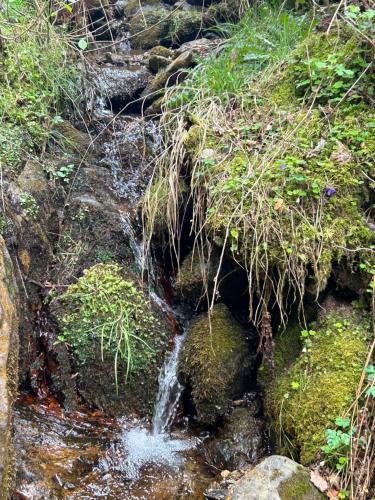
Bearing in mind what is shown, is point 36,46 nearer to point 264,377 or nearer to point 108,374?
point 108,374

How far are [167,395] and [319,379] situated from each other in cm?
120

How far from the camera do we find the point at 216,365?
2.86 m

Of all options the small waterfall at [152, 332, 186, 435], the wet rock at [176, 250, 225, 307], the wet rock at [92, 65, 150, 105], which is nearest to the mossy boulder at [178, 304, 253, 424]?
the small waterfall at [152, 332, 186, 435]

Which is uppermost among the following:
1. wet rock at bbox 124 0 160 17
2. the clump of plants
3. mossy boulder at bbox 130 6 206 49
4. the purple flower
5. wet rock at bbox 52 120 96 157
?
wet rock at bbox 124 0 160 17

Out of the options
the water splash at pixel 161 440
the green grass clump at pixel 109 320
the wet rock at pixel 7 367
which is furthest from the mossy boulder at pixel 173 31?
the wet rock at pixel 7 367

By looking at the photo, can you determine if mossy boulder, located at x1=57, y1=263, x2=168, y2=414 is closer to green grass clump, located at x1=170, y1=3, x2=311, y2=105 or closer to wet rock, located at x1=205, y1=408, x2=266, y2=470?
wet rock, located at x1=205, y1=408, x2=266, y2=470

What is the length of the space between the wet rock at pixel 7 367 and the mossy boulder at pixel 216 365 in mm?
1203

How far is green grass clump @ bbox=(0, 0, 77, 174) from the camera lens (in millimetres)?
3838

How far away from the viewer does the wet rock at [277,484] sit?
186cm

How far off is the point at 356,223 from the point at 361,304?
0.48 meters

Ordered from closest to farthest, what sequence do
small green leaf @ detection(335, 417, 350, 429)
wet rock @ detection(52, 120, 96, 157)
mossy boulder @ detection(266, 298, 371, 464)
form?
small green leaf @ detection(335, 417, 350, 429)
mossy boulder @ detection(266, 298, 371, 464)
wet rock @ detection(52, 120, 96, 157)

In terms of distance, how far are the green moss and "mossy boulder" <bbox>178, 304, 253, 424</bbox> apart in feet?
3.05

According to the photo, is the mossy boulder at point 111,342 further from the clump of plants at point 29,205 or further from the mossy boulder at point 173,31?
the mossy boulder at point 173,31

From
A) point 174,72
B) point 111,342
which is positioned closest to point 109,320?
point 111,342
